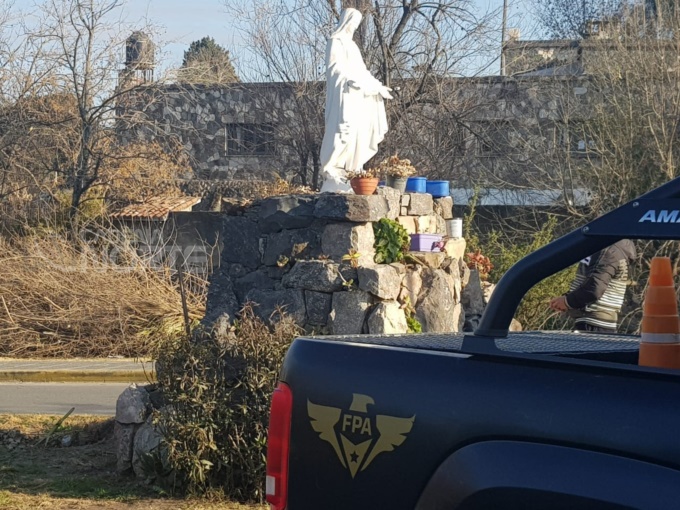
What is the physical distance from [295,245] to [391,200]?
1400 mm

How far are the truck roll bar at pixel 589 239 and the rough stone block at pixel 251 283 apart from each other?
304 inches

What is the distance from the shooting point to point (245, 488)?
643cm

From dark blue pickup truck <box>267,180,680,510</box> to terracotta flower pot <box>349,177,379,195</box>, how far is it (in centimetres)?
763

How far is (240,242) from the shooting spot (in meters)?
10.5

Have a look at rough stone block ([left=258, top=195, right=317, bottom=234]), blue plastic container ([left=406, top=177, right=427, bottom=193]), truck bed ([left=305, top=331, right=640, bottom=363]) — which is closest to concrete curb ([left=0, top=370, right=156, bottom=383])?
rough stone block ([left=258, top=195, right=317, bottom=234])

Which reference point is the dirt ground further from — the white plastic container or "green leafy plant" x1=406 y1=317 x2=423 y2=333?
the white plastic container

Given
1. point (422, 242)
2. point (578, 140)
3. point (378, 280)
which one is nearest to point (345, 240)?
point (378, 280)

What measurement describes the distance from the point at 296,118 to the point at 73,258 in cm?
979

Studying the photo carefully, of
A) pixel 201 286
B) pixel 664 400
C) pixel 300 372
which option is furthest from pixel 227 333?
pixel 201 286

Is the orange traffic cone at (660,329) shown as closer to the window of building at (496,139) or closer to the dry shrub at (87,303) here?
the dry shrub at (87,303)

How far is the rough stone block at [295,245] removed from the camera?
33.5 feet

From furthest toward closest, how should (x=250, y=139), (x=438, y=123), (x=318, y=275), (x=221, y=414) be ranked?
(x=250, y=139), (x=438, y=123), (x=318, y=275), (x=221, y=414)

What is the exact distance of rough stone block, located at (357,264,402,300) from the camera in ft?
32.3

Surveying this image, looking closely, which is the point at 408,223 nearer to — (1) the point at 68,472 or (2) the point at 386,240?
(2) the point at 386,240
